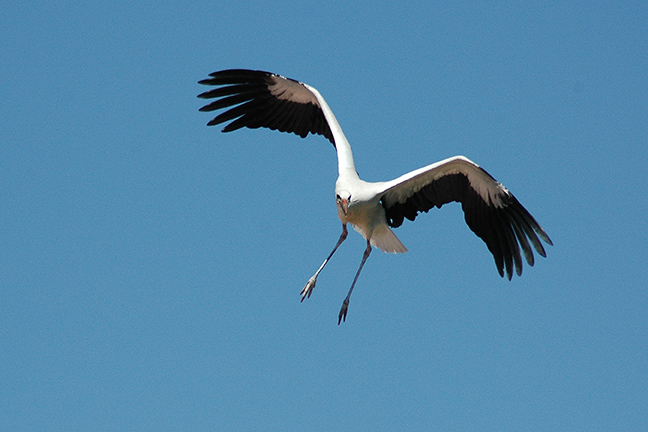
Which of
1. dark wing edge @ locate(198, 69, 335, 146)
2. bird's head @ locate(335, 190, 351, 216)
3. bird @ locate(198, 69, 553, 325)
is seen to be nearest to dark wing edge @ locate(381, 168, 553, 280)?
bird @ locate(198, 69, 553, 325)

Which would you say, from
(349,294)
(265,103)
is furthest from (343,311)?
(265,103)

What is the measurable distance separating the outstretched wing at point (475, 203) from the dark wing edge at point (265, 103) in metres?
2.00

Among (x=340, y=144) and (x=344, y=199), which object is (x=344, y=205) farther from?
(x=340, y=144)

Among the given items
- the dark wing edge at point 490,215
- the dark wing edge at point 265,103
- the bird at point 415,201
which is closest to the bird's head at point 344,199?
the bird at point 415,201

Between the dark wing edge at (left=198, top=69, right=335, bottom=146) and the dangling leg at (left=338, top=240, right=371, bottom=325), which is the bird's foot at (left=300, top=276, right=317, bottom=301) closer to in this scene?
the dangling leg at (left=338, top=240, right=371, bottom=325)

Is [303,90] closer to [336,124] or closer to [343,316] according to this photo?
[336,124]

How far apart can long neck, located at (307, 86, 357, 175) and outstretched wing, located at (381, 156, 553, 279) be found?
69 centimetres

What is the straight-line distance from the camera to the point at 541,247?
13195 millimetres

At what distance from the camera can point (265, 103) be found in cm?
1541

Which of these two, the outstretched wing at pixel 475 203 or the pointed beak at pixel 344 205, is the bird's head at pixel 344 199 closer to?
the pointed beak at pixel 344 205

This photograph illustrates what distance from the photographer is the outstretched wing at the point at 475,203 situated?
13195mm

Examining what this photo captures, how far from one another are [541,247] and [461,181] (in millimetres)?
1448

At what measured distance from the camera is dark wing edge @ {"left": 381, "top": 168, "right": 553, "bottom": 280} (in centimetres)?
1329

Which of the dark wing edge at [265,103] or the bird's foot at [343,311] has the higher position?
the dark wing edge at [265,103]
